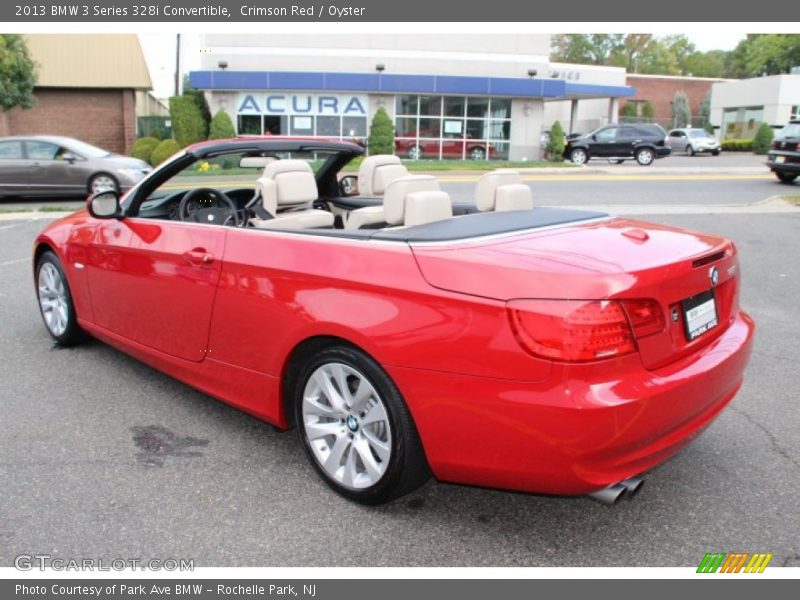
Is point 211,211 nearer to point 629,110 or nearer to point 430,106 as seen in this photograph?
point 430,106

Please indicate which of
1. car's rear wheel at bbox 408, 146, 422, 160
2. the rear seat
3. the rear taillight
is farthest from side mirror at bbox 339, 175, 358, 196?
car's rear wheel at bbox 408, 146, 422, 160

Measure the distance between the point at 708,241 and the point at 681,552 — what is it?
139 centimetres

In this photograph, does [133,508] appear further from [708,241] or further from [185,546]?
[708,241]

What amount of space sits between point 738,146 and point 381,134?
91.7 feet

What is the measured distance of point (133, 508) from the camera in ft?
10.6

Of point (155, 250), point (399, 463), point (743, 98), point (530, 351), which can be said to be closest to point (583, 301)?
point (530, 351)

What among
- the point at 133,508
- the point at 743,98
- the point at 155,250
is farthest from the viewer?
the point at 743,98

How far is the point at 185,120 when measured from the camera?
28.4 metres

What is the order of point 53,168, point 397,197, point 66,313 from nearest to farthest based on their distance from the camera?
1. point 397,197
2. point 66,313
3. point 53,168

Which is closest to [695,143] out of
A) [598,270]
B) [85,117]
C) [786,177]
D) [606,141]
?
[606,141]

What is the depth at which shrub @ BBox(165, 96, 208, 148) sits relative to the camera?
92.7 ft

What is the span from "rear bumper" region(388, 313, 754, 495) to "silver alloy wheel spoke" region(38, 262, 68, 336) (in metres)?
3.43

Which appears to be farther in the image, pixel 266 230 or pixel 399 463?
pixel 266 230

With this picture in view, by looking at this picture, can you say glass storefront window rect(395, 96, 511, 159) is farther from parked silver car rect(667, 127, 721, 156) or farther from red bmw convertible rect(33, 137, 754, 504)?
red bmw convertible rect(33, 137, 754, 504)
